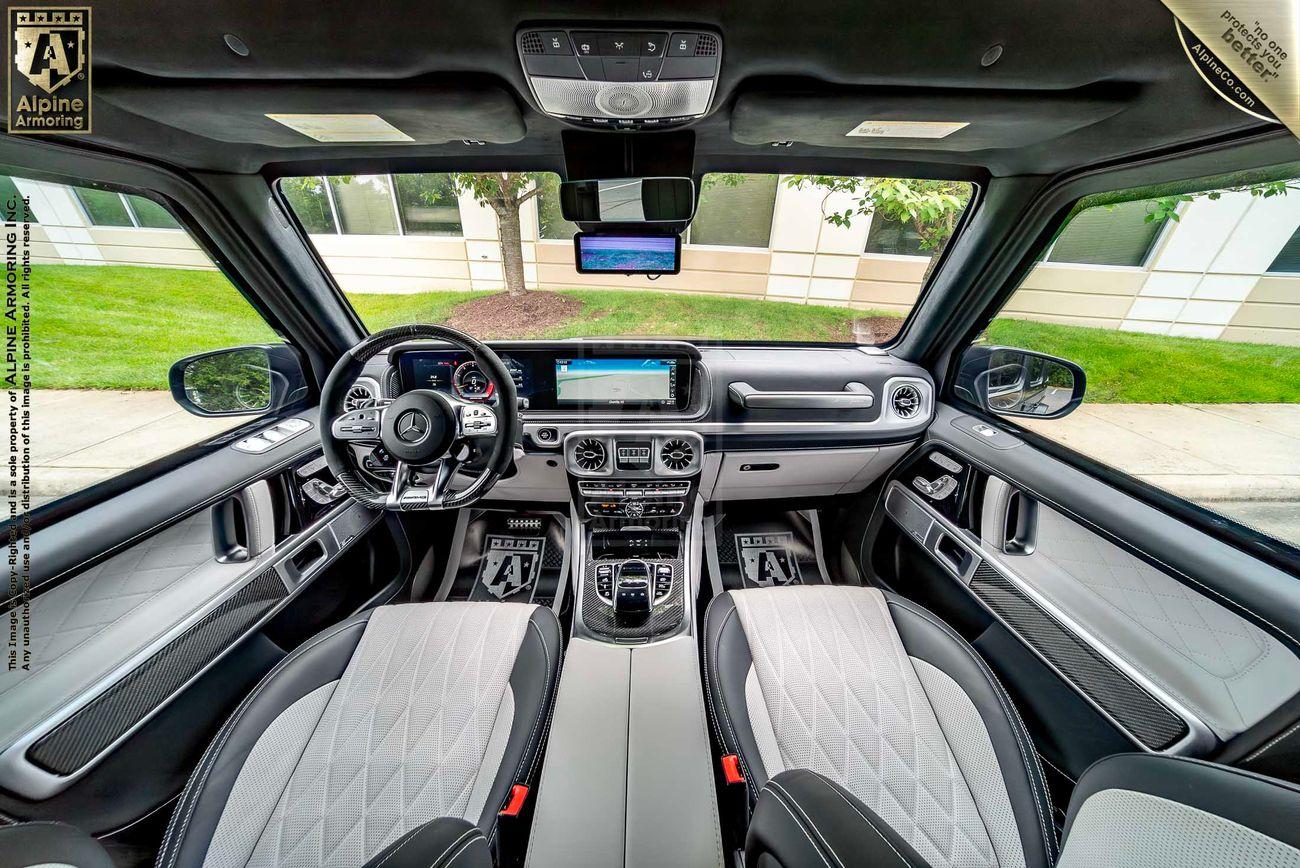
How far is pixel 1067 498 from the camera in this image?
5.37 ft

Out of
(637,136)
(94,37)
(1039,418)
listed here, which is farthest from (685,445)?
(94,37)

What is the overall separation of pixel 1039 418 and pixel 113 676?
11.7ft

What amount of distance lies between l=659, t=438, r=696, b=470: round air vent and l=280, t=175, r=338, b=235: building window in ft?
6.77

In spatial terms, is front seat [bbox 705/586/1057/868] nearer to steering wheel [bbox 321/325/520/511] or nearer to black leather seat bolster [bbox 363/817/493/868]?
black leather seat bolster [bbox 363/817/493/868]

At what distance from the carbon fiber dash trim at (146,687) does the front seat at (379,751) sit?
0.21 m

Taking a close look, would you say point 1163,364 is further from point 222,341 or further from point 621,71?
point 222,341

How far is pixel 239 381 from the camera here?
7.32 feet

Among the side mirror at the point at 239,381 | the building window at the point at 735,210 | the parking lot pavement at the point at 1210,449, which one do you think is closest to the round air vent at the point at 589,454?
the building window at the point at 735,210

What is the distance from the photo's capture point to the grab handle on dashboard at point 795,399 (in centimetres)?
243

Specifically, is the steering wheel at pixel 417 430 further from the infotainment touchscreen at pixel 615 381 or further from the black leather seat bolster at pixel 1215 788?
the black leather seat bolster at pixel 1215 788

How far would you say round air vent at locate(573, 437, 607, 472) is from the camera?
2.44m

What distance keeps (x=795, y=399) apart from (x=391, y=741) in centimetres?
222

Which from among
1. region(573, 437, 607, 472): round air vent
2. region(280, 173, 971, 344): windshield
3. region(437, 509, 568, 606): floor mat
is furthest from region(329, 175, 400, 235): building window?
region(437, 509, 568, 606): floor mat
